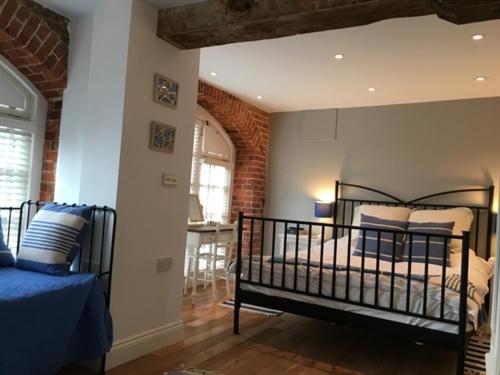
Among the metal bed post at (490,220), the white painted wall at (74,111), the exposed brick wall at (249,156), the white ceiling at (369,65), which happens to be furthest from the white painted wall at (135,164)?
the metal bed post at (490,220)

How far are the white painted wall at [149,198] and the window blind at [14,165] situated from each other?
1100 millimetres

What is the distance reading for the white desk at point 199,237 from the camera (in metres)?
4.08

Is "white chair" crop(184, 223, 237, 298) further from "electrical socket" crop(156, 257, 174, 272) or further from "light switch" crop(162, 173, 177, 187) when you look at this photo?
"light switch" crop(162, 173, 177, 187)

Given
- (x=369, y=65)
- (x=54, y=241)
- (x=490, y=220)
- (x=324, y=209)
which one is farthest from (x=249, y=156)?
(x=54, y=241)

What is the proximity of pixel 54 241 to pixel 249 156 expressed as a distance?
11.6 ft

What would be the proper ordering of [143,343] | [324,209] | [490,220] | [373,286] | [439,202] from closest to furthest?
1. [143,343]
2. [373,286]
3. [490,220]
4. [439,202]
5. [324,209]

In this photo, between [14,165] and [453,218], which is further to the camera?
[453,218]

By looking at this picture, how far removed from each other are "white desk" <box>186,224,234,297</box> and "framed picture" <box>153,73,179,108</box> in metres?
1.61

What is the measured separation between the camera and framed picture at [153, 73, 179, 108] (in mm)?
2693

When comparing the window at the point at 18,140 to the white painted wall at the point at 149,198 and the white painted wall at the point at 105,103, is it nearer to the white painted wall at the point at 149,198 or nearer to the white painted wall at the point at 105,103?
the white painted wall at the point at 105,103

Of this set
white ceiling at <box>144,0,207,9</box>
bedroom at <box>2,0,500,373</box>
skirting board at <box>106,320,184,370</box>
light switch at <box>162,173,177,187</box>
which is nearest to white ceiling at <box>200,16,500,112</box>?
bedroom at <box>2,0,500,373</box>

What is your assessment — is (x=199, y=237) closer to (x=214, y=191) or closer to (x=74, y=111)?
(x=214, y=191)

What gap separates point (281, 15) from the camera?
224 centimetres

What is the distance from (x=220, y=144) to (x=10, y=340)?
149 inches
